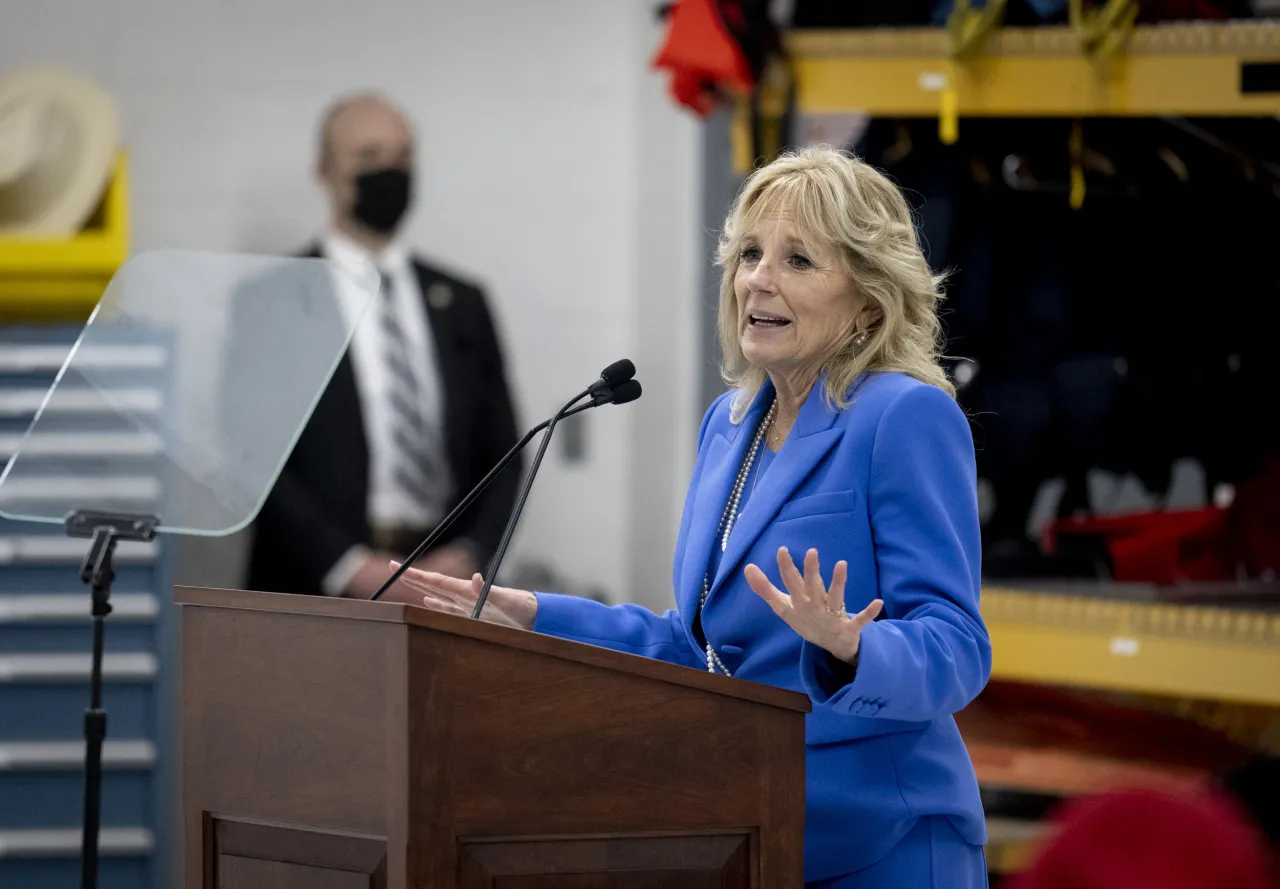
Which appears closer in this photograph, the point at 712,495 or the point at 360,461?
the point at 712,495

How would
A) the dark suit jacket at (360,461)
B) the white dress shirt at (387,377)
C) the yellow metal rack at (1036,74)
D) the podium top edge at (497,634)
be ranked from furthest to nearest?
the white dress shirt at (387,377), the dark suit jacket at (360,461), the yellow metal rack at (1036,74), the podium top edge at (497,634)

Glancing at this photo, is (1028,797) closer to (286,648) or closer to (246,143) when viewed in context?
(286,648)

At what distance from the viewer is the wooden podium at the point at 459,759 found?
1245mm

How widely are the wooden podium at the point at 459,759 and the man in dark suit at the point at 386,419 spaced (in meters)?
2.55

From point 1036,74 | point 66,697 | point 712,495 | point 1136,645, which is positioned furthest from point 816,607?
point 66,697

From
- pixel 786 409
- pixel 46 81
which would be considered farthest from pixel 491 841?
pixel 46 81

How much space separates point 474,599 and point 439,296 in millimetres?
2740

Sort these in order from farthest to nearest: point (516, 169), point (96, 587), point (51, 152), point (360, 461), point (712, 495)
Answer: point (516, 169), point (360, 461), point (51, 152), point (96, 587), point (712, 495)

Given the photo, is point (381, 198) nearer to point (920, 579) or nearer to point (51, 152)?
point (51, 152)

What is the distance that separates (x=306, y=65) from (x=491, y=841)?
364 cm

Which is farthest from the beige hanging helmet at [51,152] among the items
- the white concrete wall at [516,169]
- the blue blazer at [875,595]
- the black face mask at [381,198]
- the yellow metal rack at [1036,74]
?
the blue blazer at [875,595]

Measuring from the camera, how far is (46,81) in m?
4.00

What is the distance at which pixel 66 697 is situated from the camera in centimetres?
372

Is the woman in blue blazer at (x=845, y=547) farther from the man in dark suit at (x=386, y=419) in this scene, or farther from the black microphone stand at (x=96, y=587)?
the man in dark suit at (x=386, y=419)
